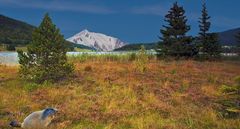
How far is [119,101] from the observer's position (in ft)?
59.7

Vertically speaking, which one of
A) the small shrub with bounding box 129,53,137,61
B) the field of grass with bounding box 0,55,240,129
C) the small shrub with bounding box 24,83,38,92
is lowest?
the field of grass with bounding box 0,55,240,129

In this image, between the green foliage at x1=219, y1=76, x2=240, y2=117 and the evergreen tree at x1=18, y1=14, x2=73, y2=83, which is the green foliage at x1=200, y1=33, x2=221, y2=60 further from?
the green foliage at x1=219, y1=76, x2=240, y2=117

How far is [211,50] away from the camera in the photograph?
59375mm

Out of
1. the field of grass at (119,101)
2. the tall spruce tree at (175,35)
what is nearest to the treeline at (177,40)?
the tall spruce tree at (175,35)

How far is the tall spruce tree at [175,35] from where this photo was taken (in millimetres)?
54319

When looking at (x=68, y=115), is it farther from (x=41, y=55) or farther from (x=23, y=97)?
(x=41, y=55)

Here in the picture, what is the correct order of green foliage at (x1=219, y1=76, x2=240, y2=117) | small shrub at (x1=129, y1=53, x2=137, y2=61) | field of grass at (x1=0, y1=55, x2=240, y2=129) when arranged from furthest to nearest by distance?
small shrub at (x1=129, y1=53, x2=137, y2=61) < green foliage at (x1=219, y1=76, x2=240, y2=117) < field of grass at (x1=0, y1=55, x2=240, y2=129)

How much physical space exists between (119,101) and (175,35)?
38.1m

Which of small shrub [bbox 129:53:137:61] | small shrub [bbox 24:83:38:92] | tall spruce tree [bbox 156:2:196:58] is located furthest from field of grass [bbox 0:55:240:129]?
tall spruce tree [bbox 156:2:196:58]

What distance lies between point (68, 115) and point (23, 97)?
4686 millimetres

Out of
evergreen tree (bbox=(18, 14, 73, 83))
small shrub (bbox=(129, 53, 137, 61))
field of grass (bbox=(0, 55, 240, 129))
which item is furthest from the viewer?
small shrub (bbox=(129, 53, 137, 61))

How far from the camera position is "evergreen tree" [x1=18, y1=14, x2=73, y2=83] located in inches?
930

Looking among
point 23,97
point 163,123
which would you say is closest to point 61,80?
point 23,97

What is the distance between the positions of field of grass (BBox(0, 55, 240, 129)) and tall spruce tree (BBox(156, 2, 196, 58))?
1037 inches
